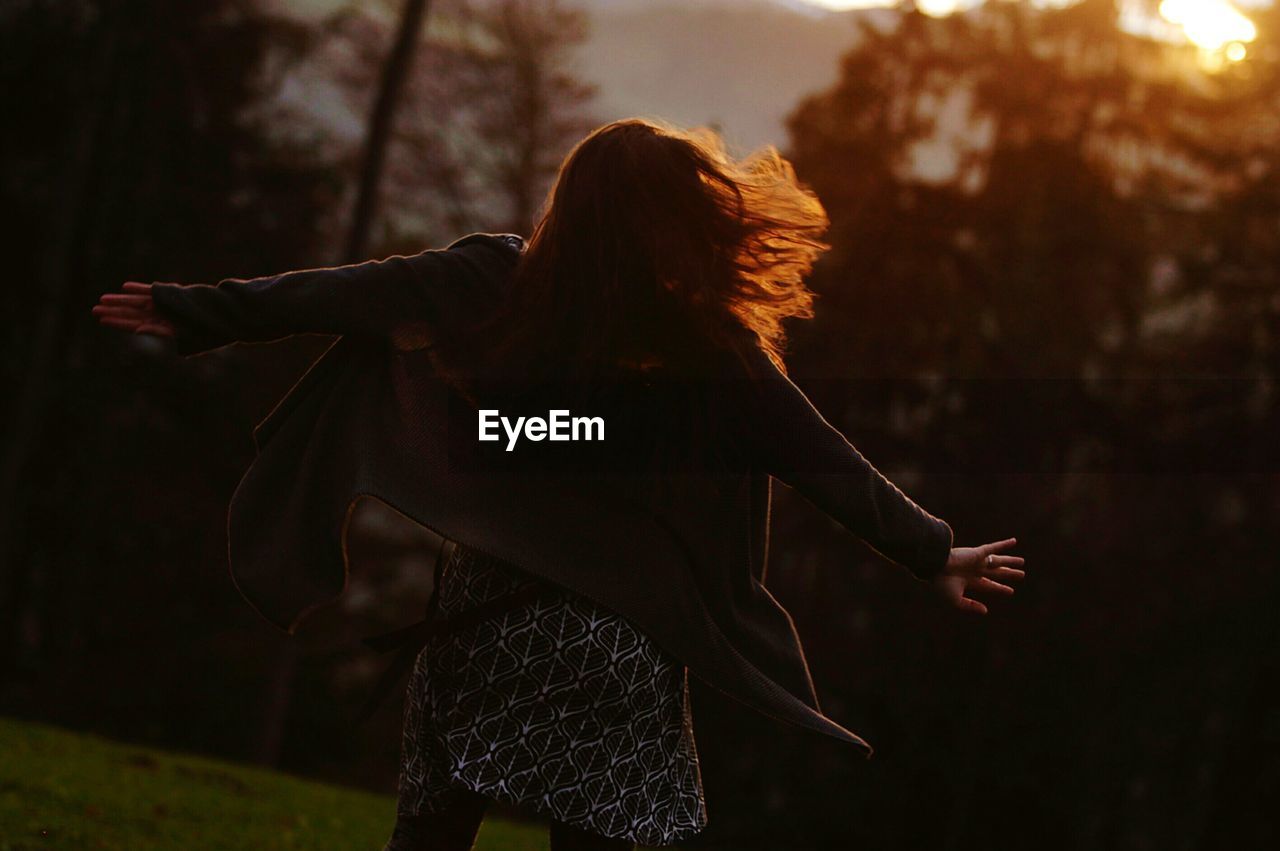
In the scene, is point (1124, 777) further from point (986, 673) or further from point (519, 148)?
point (519, 148)

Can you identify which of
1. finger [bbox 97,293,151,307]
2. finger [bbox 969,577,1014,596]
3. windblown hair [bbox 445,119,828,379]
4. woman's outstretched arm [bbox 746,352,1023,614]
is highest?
windblown hair [bbox 445,119,828,379]

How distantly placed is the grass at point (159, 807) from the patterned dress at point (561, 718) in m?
3.30

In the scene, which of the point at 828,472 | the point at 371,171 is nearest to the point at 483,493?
the point at 828,472

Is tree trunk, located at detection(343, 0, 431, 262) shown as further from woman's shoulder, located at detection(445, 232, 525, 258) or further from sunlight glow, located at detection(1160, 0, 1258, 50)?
woman's shoulder, located at detection(445, 232, 525, 258)

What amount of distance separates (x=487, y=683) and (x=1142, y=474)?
17.6 metres

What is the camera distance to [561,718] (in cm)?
246

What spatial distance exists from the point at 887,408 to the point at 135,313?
1770cm

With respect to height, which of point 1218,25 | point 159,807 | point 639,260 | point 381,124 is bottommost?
point 159,807

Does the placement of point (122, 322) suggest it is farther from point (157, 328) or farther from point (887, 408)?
point (887, 408)

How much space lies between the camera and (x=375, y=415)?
2.68 meters

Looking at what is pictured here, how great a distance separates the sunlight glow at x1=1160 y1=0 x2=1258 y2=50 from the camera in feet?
54.4

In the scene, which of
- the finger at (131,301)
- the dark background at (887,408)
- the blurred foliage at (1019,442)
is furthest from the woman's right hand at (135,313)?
the blurred foliage at (1019,442)

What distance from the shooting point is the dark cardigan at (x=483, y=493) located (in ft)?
8.26

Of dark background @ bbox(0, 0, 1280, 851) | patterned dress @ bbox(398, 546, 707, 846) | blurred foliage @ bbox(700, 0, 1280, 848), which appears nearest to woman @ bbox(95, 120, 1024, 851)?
patterned dress @ bbox(398, 546, 707, 846)
